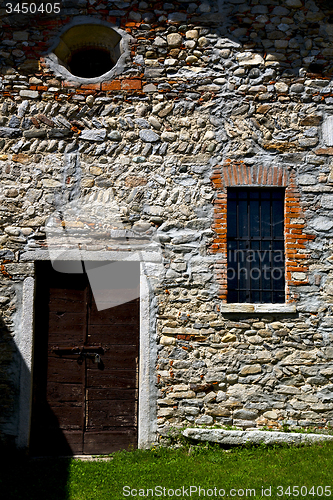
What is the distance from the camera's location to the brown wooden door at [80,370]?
5285 mm

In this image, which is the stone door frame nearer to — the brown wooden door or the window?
the brown wooden door

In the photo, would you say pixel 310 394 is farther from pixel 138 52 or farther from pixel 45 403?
pixel 138 52

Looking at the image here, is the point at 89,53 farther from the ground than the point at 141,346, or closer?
farther from the ground

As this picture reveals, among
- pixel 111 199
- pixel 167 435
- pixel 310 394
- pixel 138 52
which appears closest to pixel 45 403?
pixel 167 435

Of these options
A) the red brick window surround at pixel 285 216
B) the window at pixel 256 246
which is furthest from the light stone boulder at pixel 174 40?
the window at pixel 256 246

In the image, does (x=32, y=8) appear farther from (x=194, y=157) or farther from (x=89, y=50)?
(x=194, y=157)

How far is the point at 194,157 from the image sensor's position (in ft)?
18.2

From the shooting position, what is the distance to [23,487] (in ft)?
14.1

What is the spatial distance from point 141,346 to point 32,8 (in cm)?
448

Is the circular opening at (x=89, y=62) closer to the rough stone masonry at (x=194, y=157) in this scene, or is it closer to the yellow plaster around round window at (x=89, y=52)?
the yellow plaster around round window at (x=89, y=52)

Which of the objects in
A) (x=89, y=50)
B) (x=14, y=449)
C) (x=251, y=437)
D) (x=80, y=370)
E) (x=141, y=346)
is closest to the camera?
(x=251, y=437)

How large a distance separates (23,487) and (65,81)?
4.61 meters

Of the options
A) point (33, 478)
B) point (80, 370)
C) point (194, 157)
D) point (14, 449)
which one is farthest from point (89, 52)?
point (33, 478)

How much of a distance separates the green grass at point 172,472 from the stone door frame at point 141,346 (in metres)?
0.31
